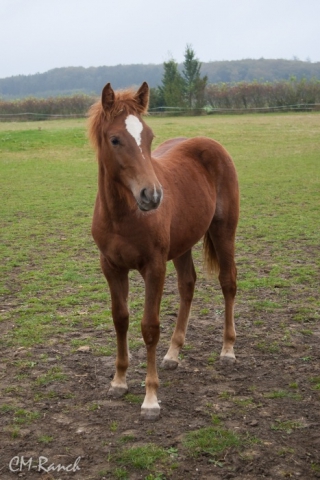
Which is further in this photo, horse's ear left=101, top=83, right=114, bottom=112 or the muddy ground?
horse's ear left=101, top=83, right=114, bottom=112

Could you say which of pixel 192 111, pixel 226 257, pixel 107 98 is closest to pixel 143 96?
pixel 107 98

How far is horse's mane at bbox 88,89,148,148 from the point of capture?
3.60 meters

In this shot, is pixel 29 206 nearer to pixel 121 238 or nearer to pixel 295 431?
pixel 121 238

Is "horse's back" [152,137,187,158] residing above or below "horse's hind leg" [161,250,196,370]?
above

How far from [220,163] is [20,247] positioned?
452 cm

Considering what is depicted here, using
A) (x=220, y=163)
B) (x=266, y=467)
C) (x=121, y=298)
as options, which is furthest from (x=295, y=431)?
(x=220, y=163)

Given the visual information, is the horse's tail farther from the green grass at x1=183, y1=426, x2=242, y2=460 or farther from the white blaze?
the green grass at x1=183, y1=426, x2=242, y2=460

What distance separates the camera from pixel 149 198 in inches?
130

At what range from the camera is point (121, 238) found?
3.78 meters

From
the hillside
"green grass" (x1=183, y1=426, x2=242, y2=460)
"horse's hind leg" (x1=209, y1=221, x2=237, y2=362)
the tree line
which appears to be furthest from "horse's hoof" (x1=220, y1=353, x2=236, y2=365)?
the hillside

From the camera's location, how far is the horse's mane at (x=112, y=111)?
360cm

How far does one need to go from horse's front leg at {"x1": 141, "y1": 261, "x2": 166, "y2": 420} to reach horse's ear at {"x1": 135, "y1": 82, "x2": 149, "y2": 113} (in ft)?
3.58

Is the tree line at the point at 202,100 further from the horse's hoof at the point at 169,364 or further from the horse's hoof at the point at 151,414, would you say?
the horse's hoof at the point at 151,414

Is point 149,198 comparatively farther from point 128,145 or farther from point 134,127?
point 134,127
